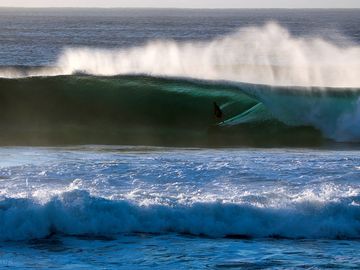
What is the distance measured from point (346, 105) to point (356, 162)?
6370 millimetres

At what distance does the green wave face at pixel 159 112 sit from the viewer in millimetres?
20109

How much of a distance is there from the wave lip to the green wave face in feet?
23.9

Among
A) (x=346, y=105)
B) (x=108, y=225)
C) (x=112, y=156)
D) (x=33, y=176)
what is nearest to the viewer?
(x=108, y=225)

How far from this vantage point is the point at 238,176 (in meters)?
14.1

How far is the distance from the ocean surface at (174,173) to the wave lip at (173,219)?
15mm

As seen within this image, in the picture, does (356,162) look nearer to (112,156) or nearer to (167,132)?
(112,156)

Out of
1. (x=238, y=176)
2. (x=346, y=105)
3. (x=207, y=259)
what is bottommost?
(x=207, y=259)

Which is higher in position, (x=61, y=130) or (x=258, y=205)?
(x=61, y=130)

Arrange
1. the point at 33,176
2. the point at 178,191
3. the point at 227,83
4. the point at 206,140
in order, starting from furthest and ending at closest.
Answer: the point at 227,83 → the point at 206,140 → the point at 33,176 → the point at 178,191

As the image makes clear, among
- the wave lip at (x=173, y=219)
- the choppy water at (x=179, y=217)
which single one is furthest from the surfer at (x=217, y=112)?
the wave lip at (x=173, y=219)

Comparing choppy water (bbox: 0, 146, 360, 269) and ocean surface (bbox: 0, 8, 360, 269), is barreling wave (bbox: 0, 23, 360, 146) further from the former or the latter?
choppy water (bbox: 0, 146, 360, 269)

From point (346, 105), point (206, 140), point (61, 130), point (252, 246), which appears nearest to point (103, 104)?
point (61, 130)

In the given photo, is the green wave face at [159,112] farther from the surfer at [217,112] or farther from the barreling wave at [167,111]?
the surfer at [217,112]

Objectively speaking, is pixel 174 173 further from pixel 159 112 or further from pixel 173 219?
pixel 159 112
